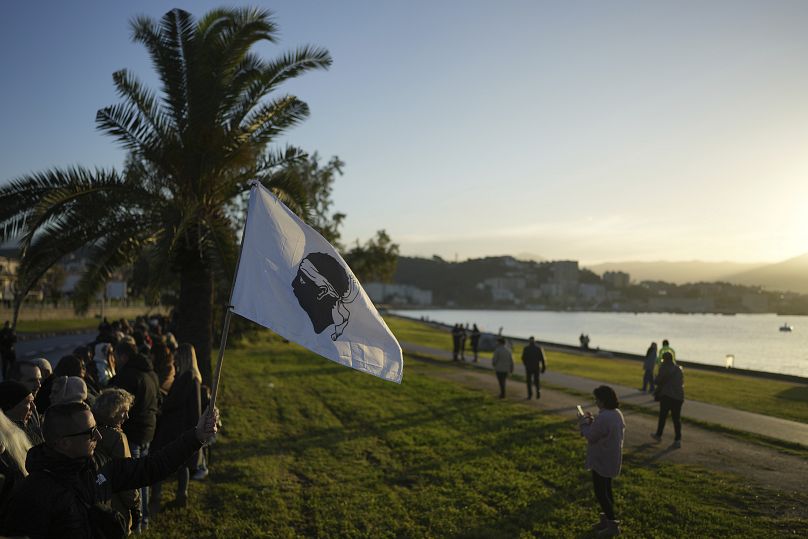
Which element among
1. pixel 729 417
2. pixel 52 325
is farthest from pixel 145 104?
pixel 52 325

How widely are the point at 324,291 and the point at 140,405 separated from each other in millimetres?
2856

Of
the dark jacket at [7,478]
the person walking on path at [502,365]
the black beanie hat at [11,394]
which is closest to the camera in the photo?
the dark jacket at [7,478]

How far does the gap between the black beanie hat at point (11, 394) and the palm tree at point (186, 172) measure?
278 inches

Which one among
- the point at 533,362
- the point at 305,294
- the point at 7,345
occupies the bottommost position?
the point at 7,345

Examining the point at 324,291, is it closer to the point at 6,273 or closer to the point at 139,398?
the point at 139,398

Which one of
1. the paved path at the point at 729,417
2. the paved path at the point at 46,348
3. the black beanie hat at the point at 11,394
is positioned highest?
the black beanie hat at the point at 11,394

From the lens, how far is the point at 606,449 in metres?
6.53

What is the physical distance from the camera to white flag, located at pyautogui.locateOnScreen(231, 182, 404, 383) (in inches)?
171

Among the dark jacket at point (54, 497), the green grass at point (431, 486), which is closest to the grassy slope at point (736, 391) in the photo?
the green grass at point (431, 486)

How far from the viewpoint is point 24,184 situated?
34.9 feet

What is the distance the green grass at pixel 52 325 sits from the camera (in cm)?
3578

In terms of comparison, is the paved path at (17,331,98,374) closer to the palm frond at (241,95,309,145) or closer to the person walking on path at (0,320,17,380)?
the person walking on path at (0,320,17,380)

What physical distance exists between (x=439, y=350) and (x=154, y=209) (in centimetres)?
2554

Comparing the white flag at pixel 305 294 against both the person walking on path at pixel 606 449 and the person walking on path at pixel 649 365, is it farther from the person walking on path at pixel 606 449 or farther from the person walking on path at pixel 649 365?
the person walking on path at pixel 649 365
